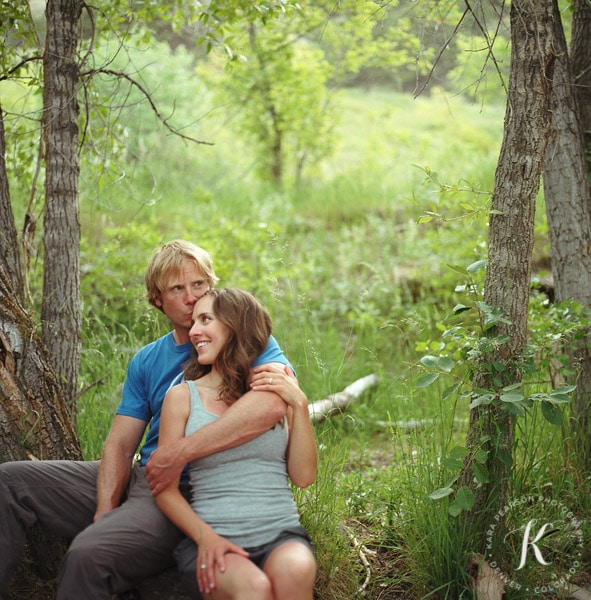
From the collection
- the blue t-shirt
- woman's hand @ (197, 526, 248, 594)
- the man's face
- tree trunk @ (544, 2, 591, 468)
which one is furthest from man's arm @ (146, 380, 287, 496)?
tree trunk @ (544, 2, 591, 468)

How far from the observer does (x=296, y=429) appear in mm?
2328

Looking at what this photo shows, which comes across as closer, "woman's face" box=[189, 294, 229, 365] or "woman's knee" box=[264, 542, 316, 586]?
"woman's knee" box=[264, 542, 316, 586]

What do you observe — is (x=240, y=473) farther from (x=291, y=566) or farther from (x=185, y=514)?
(x=291, y=566)

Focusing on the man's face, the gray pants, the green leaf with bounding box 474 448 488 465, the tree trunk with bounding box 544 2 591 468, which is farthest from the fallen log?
the gray pants

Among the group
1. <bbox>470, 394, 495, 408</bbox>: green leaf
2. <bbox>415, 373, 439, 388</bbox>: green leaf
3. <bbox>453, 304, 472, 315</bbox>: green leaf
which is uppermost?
<bbox>453, 304, 472, 315</bbox>: green leaf

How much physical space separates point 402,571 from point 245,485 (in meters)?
0.90

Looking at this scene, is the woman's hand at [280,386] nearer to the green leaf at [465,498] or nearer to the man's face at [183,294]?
the man's face at [183,294]

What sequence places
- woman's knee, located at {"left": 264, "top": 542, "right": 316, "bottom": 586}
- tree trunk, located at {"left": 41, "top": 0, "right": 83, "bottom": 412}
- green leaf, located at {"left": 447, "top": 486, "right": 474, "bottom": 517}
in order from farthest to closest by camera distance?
tree trunk, located at {"left": 41, "top": 0, "right": 83, "bottom": 412} → green leaf, located at {"left": 447, "top": 486, "right": 474, "bottom": 517} → woman's knee, located at {"left": 264, "top": 542, "right": 316, "bottom": 586}

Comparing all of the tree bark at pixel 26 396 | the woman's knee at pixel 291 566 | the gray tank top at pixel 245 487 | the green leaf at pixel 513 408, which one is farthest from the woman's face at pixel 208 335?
the green leaf at pixel 513 408

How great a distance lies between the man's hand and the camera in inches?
87.7

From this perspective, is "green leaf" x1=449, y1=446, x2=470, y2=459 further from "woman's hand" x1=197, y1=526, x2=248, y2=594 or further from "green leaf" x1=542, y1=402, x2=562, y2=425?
"woman's hand" x1=197, y1=526, x2=248, y2=594

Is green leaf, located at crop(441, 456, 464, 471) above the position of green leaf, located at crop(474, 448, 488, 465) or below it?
below

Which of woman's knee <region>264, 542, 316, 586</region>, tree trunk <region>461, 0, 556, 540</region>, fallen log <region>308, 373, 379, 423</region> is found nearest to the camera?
woman's knee <region>264, 542, 316, 586</region>

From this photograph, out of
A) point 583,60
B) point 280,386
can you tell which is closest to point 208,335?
point 280,386
